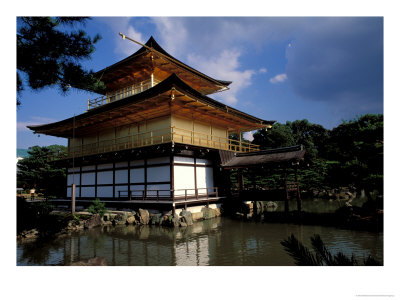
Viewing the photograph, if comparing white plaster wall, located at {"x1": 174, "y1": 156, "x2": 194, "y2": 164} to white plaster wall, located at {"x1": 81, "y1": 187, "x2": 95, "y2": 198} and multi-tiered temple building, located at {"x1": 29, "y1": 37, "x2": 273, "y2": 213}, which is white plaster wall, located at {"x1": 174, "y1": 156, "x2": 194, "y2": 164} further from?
white plaster wall, located at {"x1": 81, "y1": 187, "x2": 95, "y2": 198}

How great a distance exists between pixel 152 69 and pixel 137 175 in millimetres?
6935

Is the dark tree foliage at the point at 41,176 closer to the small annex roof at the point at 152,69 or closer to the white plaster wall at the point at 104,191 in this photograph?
the white plaster wall at the point at 104,191

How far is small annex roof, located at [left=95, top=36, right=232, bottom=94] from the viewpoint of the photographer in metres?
15.3

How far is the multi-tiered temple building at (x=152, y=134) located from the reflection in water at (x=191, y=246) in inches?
116

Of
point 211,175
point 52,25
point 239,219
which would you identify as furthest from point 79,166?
point 52,25

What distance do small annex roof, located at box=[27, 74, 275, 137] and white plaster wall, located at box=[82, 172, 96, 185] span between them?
314cm

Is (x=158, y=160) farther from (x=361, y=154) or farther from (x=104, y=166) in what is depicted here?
(x=361, y=154)

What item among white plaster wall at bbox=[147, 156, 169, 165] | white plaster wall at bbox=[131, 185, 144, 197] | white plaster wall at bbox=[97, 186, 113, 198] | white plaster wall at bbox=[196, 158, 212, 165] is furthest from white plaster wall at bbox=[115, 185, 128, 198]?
white plaster wall at bbox=[196, 158, 212, 165]

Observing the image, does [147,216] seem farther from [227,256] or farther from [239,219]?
[227,256]

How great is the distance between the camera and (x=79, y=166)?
701 inches

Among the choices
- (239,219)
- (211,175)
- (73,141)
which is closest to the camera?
(239,219)

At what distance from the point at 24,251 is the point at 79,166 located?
10.8 m

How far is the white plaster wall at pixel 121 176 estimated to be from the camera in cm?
1491

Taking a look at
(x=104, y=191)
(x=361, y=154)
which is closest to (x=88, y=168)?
(x=104, y=191)
